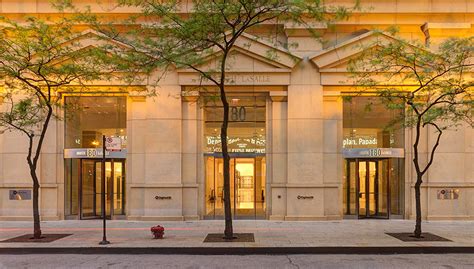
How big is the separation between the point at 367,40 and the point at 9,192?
50.0 feet

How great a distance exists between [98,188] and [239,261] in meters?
9.34

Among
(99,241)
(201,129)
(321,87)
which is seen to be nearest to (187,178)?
(201,129)

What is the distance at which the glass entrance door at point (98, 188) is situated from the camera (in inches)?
692

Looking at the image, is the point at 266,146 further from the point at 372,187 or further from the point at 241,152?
the point at 372,187

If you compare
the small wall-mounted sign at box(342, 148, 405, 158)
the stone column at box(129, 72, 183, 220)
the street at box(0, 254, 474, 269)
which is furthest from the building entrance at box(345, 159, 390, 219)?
the stone column at box(129, 72, 183, 220)

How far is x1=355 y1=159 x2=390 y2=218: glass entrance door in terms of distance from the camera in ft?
57.7

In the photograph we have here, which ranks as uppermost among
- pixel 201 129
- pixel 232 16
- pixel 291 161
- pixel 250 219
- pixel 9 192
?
pixel 232 16

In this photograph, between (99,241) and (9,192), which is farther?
(9,192)

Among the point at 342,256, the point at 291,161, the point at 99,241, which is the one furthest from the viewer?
the point at 291,161

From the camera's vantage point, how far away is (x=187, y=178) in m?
17.0

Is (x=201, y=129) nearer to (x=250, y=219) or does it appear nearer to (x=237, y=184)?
(x=237, y=184)

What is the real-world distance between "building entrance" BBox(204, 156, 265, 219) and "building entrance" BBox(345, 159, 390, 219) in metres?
3.57

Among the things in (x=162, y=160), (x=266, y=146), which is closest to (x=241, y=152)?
(x=266, y=146)

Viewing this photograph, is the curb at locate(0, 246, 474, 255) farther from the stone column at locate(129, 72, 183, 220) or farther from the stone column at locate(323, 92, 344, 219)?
the stone column at locate(323, 92, 344, 219)
